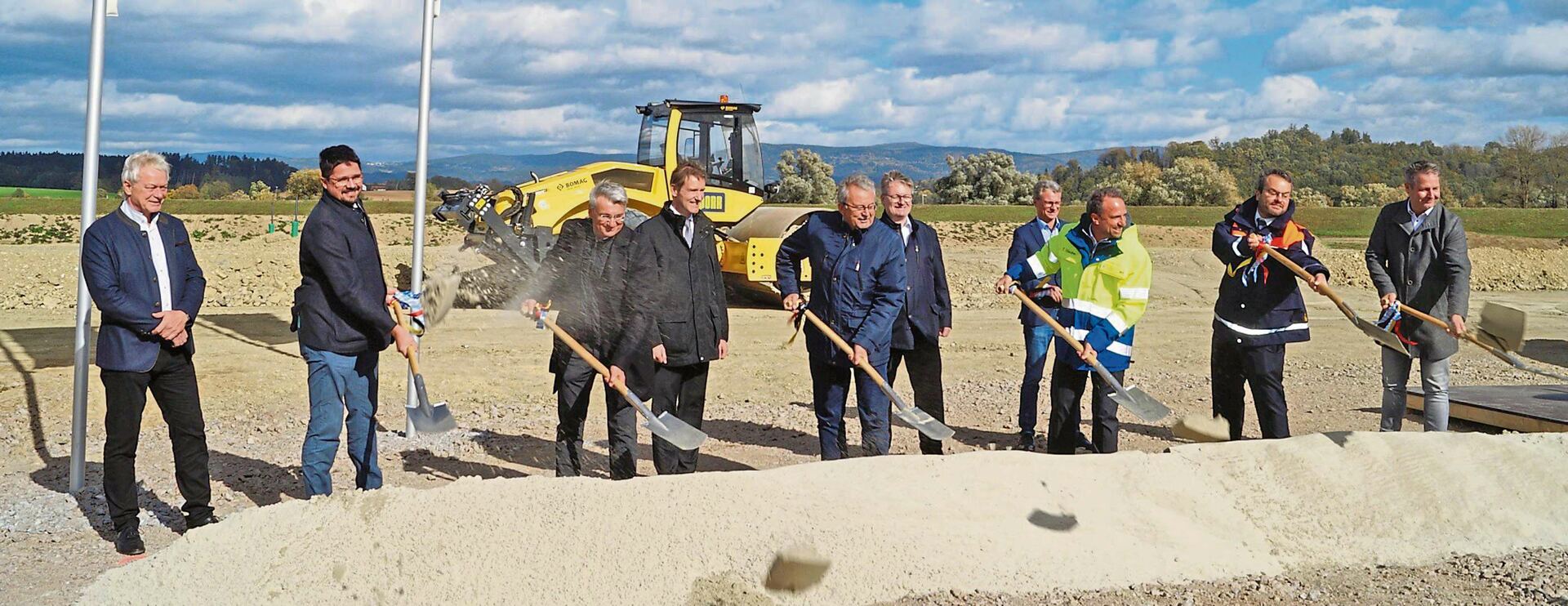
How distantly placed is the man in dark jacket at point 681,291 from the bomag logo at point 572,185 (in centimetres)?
881

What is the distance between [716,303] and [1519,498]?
3443 mm

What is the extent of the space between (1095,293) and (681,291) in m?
1.83

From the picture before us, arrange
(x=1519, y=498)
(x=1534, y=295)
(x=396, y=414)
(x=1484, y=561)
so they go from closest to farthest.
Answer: (x=1484, y=561), (x=1519, y=498), (x=396, y=414), (x=1534, y=295)

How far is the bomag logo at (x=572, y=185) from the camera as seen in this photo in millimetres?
14219

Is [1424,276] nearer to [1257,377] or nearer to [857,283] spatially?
[1257,377]

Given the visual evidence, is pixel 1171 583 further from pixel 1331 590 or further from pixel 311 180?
pixel 311 180

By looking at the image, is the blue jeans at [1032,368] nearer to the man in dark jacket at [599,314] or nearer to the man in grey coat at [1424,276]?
the man in grey coat at [1424,276]

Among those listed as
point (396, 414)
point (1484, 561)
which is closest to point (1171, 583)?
point (1484, 561)

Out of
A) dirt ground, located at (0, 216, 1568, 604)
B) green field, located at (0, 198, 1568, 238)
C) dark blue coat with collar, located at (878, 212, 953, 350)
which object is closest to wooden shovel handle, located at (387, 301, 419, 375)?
dirt ground, located at (0, 216, 1568, 604)

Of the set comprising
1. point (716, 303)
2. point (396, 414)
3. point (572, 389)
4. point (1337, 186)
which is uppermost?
point (1337, 186)

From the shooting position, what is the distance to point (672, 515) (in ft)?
14.4

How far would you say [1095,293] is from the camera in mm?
5703

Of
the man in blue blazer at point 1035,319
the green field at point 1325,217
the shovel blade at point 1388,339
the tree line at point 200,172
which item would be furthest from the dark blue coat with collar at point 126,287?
the green field at point 1325,217

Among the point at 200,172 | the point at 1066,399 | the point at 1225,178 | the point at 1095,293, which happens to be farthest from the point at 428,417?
the point at 1225,178
